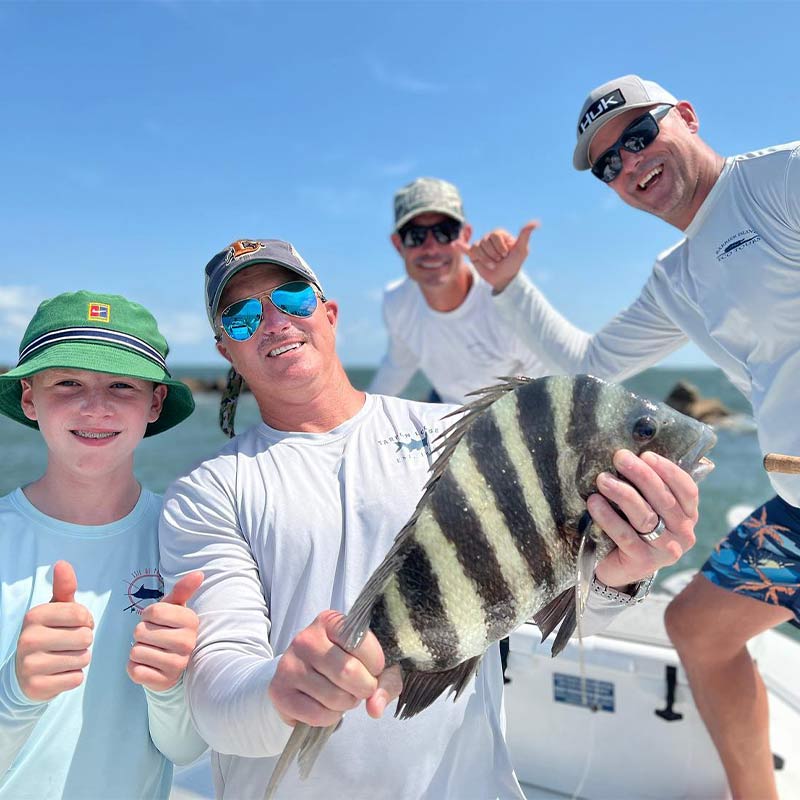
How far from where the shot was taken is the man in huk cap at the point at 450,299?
16.0 ft

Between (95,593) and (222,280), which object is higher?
(222,280)

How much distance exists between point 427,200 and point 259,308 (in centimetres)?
307

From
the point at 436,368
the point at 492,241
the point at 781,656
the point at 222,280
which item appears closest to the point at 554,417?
the point at 222,280

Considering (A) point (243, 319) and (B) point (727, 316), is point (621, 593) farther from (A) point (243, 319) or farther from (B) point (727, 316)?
(B) point (727, 316)

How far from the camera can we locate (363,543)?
1.92 meters

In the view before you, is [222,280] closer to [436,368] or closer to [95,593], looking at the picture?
[95,593]

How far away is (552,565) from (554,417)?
34 cm

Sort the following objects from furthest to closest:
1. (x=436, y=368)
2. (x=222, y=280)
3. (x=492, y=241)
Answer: (x=436, y=368) → (x=492, y=241) → (x=222, y=280)

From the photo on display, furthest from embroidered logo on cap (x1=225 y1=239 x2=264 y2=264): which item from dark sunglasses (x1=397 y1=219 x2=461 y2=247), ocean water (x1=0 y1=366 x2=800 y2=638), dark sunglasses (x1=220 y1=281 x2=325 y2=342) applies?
ocean water (x1=0 y1=366 x2=800 y2=638)

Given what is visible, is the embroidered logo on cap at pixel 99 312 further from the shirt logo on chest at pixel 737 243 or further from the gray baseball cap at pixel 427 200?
the gray baseball cap at pixel 427 200

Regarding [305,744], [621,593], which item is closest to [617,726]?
[621,593]

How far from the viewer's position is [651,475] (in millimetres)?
1487

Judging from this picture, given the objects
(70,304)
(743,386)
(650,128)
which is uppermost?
(650,128)

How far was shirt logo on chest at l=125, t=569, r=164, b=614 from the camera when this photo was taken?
2.15m
